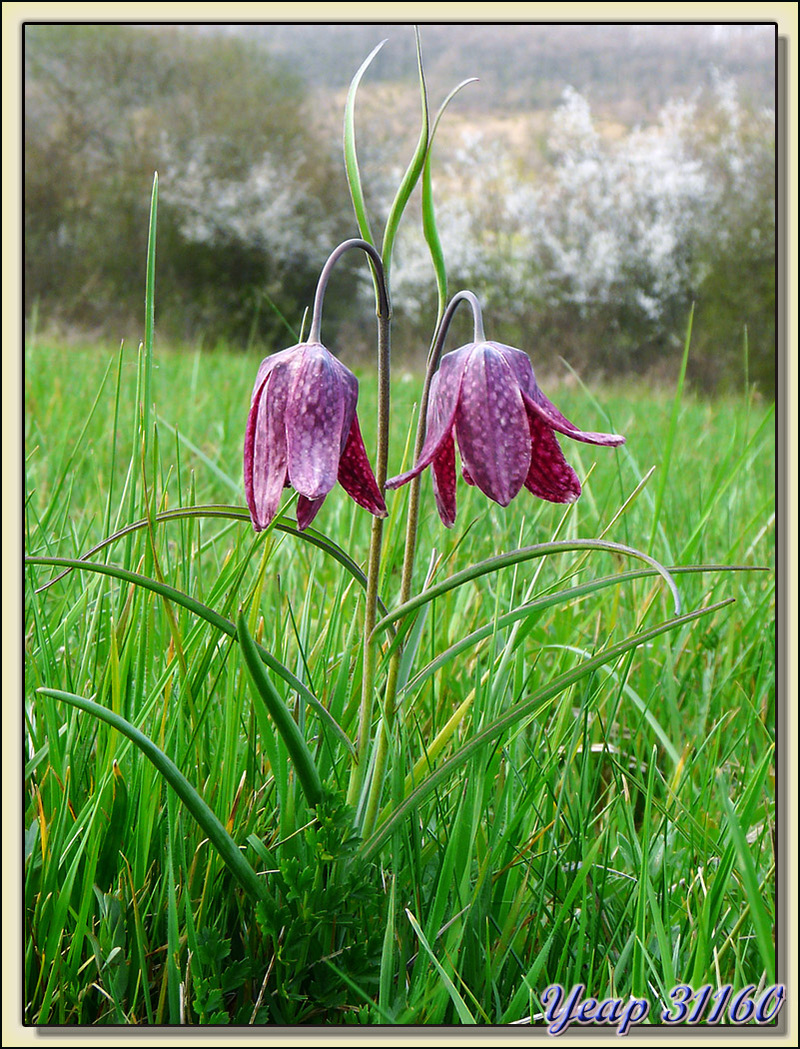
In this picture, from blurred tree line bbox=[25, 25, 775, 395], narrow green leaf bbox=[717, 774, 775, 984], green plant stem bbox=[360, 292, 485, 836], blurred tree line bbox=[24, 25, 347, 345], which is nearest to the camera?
narrow green leaf bbox=[717, 774, 775, 984]

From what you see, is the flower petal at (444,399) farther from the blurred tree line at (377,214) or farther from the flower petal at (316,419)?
the blurred tree line at (377,214)

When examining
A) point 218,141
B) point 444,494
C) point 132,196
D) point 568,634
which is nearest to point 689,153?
point 218,141

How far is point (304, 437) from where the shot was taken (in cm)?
49

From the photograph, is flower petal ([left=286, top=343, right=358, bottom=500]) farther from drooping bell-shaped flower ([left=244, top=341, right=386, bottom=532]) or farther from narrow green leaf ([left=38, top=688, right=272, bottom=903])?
narrow green leaf ([left=38, top=688, right=272, bottom=903])

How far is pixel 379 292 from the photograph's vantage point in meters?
0.52

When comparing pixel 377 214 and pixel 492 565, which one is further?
pixel 377 214

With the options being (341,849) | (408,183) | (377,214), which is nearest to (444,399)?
(408,183)

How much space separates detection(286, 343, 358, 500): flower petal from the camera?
487mm

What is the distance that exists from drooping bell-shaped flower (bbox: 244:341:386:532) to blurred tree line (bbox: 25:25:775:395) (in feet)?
5.64

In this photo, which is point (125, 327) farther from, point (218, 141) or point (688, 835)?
point (688, 835)

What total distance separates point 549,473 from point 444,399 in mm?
93

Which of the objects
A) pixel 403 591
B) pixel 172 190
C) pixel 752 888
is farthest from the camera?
pixel 172 190

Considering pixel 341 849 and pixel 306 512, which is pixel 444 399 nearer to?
pixel 306 512

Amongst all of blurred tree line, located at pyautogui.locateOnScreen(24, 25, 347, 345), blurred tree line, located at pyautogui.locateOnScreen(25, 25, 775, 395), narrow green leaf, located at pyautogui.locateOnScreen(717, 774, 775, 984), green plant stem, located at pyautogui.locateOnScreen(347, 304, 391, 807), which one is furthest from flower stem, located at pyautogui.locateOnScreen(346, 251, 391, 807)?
blurred tree line, located at pyautogui.locateOnScreen(24, 25, 347, 345)
